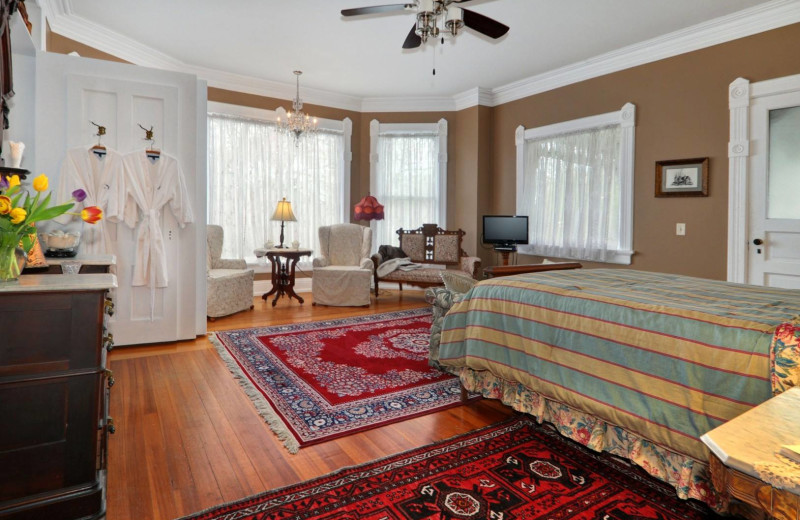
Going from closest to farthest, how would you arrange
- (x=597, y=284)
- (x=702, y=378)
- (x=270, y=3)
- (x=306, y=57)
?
(x=702, y=378) < (x=597, y=284) < (x=270, y=3) < (x=306, y=57)

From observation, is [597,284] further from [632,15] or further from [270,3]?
[270,3]

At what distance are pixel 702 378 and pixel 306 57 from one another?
5.30 meters

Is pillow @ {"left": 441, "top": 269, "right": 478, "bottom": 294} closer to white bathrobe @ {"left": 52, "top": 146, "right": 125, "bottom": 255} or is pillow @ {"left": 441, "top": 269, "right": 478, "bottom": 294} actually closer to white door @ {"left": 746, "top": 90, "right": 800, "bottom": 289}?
white bathrobe @ {"left": 52, "top": 146, "right": 125, "bottom": 255}

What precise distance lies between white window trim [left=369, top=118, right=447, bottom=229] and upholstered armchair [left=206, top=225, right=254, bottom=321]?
2620 mm

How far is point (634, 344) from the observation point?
1.81 metres

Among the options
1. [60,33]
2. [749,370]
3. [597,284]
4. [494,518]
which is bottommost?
[494,518]

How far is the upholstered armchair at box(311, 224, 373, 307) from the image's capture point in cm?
585

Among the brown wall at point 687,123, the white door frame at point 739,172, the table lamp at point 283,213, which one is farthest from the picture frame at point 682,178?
the table lamp at point 283,213

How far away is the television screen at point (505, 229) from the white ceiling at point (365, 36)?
1.91 meters

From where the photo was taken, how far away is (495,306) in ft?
8.12

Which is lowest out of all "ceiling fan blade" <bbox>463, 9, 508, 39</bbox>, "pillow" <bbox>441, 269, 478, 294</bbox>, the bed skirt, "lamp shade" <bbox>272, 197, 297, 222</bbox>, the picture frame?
the bed skirt

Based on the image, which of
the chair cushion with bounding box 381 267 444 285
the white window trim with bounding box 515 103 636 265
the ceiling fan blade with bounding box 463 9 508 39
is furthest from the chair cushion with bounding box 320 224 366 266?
the ceiling fan blade with bounding box 463 9 508 39

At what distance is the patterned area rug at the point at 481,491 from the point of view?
1742 millimetres

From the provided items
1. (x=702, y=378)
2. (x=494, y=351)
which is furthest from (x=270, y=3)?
(x=702, y=378)
